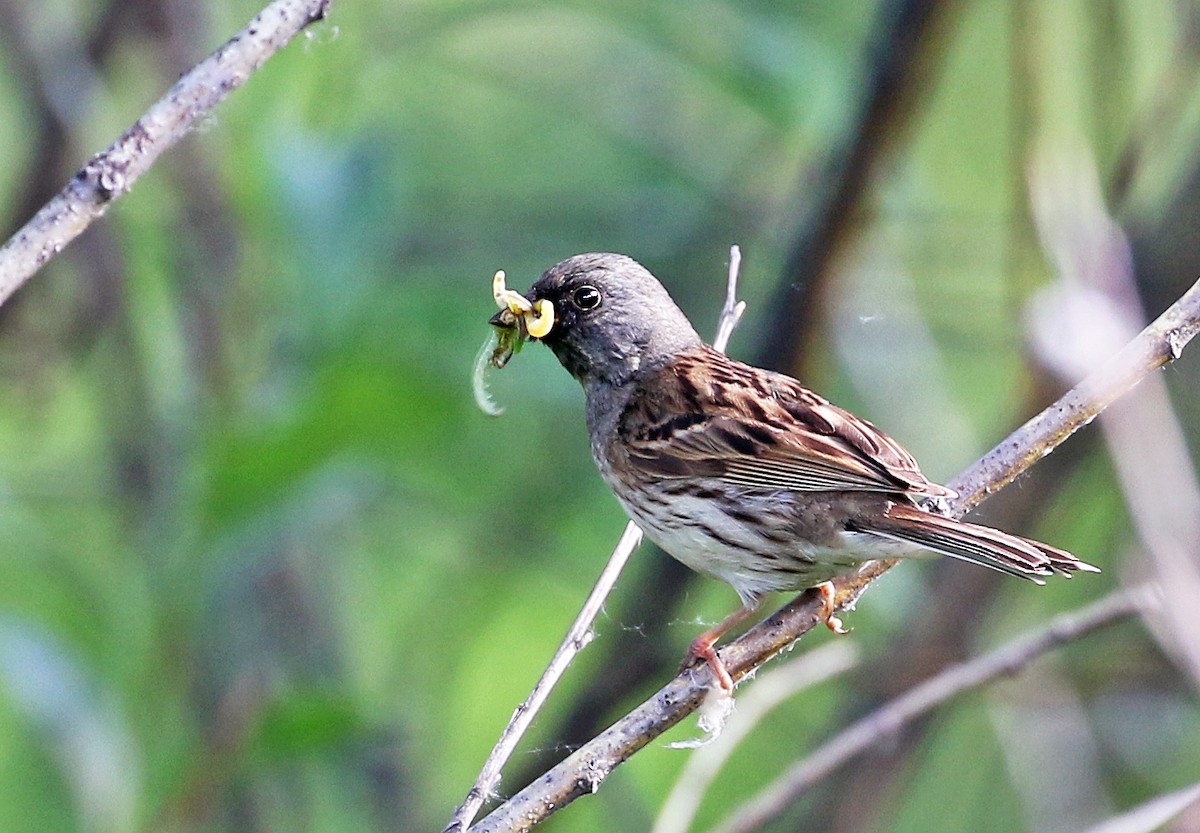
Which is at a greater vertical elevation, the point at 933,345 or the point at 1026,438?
the point at 933,345

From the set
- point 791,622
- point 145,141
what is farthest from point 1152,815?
point 145,141

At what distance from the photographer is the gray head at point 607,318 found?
3.51m

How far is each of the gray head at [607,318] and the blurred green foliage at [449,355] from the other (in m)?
0.30

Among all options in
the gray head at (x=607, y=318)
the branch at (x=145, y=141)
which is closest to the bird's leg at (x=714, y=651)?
the gray head at (x=607, y=318)

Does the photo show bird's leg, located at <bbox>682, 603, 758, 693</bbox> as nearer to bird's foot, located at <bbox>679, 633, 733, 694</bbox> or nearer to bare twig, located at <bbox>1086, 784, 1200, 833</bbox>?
bird's foot, located at <bbox>679, 633, 733, 694</bbox>

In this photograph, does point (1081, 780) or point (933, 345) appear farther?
point (933, 345)

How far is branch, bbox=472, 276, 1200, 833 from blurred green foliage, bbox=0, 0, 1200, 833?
32.1 inches

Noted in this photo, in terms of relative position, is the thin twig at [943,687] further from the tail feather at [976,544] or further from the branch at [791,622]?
the branch at [791,622]

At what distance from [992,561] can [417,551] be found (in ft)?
9.26

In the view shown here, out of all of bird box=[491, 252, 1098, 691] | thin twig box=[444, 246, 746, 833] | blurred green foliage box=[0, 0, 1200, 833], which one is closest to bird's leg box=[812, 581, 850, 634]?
bird box=[491, 252, 1098, 691]

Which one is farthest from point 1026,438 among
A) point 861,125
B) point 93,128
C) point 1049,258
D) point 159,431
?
point 93,128

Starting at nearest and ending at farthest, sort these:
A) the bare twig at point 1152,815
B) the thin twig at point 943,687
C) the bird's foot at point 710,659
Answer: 1. the bare twig at point 1152,815
2. the bird's foot at point 710,659
3. the thin twig at point 943,687

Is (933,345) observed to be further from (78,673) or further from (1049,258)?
(78,673)

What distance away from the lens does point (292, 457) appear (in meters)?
2.79
